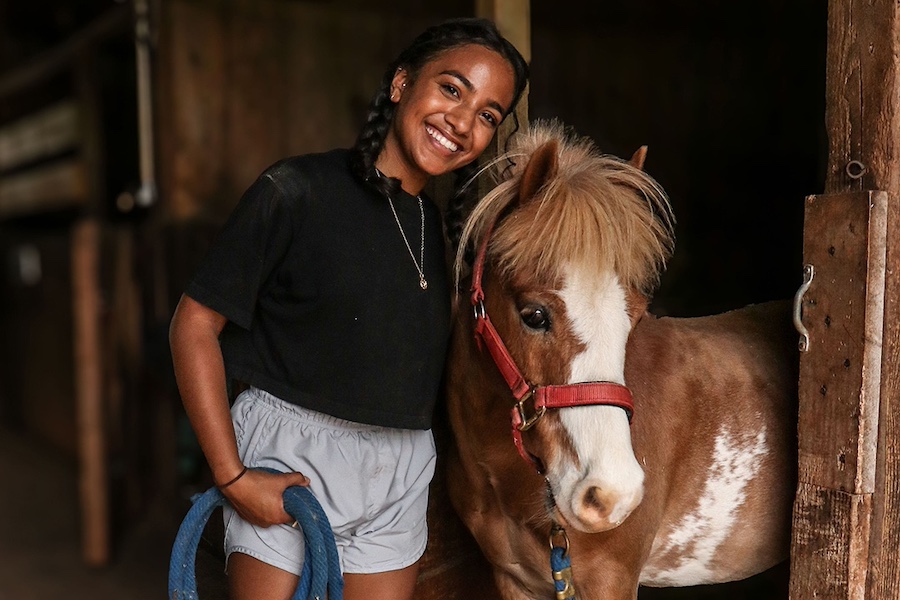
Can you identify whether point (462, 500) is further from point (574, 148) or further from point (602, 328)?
point (574, 148)

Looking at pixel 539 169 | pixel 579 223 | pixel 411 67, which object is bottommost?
pixel 579 223

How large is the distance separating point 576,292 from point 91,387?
3367 mm

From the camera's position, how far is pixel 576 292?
1.38 metres

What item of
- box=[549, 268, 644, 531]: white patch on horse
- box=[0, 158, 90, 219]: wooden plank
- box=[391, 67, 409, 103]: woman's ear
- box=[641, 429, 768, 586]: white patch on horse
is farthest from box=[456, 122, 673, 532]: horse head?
box=[0, 158, 90, 219]: wooden plank

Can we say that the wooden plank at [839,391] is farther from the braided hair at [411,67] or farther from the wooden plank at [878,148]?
the braided hair at [411,67]

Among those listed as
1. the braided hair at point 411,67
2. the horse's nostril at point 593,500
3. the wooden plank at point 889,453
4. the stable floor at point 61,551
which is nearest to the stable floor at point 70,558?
the stable floor at point 61,551

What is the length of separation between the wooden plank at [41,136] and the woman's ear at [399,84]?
400 centimetres

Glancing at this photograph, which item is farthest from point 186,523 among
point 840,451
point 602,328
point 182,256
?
point 182,256

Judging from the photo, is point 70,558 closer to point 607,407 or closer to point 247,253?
point 247,253

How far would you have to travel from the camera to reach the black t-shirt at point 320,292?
1.37 m

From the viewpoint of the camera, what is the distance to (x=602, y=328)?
1.35 metres

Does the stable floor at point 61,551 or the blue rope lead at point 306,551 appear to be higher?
the blue rope lead at point 306,551

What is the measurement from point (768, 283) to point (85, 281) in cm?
406

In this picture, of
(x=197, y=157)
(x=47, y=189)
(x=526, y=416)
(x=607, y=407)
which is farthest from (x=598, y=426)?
(x=47, y=189)
